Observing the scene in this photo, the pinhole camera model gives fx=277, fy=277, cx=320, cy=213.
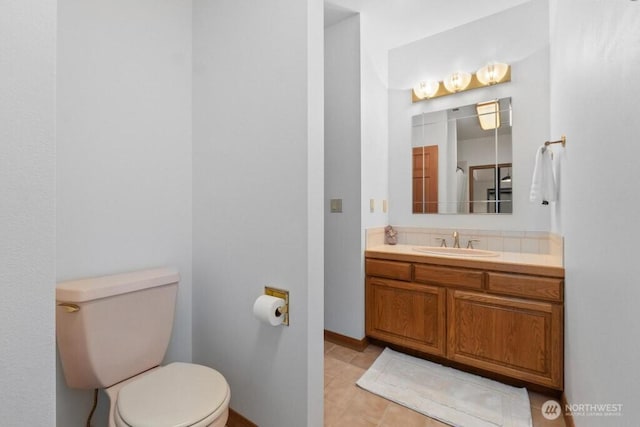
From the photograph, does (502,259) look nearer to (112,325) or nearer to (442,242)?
(442,242)

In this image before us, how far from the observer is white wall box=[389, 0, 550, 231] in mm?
2094

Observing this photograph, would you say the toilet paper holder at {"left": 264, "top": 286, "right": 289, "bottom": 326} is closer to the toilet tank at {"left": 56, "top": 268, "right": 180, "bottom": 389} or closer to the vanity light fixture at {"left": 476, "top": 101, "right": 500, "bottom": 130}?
the toilet tank at {"left": 56, "top": 268, "right": 180, "bottom": 389}

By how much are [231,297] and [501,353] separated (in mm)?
1705

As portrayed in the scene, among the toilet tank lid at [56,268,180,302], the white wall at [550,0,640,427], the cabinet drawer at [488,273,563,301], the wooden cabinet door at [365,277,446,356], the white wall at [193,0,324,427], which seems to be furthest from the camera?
the wooden cabinet door at [365,277,446,356]

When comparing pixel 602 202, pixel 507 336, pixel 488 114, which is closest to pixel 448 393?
pixel 507 336

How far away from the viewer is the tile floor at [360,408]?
58.7 inches

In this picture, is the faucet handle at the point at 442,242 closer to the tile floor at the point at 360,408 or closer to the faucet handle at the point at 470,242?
the faucet handle at the point at 470,242

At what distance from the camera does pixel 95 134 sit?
1.31 m

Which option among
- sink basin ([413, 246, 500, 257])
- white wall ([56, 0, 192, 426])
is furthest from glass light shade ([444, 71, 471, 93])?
white wall ([56, 0, 192, 426])

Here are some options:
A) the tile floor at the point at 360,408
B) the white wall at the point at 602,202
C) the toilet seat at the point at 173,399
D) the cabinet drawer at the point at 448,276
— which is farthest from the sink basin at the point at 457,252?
the toilet seat at the point at 173,399

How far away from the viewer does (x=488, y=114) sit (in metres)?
2.28

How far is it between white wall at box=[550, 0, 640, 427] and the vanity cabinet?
0.43 ft

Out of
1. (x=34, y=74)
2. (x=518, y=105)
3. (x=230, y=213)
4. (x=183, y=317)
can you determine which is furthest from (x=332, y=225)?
(x=34, y=74)

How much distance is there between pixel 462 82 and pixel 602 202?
1.82m
